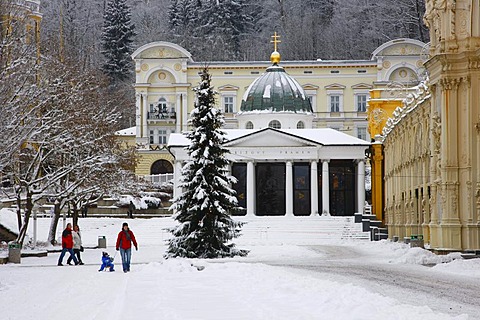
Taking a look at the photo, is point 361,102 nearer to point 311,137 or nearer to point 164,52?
point 164,52

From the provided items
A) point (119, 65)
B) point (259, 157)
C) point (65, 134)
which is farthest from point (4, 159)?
point (119, 65)

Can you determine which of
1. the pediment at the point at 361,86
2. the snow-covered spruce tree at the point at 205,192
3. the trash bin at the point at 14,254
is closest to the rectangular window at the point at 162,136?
the pediment at the point at 361,86

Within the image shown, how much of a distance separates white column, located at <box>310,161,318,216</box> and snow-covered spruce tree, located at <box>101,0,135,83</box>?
53.9 metres

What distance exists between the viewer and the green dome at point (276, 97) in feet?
279

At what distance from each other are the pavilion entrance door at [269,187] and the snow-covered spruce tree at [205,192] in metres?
39.7

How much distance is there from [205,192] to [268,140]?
128ft

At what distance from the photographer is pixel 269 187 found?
77188mm

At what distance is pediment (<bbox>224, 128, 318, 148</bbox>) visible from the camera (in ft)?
246

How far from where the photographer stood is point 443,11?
3328 cm

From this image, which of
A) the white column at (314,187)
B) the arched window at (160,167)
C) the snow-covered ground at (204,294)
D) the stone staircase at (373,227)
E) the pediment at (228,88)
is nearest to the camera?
the snow-covered ground at (204,294)

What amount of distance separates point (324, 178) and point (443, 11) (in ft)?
139

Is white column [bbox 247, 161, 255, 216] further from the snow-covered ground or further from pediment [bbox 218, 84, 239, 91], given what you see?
the snow-covered ground

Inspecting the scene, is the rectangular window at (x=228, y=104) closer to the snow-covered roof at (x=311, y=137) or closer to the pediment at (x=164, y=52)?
the pediment at (x=164, y=52)

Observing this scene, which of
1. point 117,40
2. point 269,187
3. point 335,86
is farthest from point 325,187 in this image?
point 117,40
